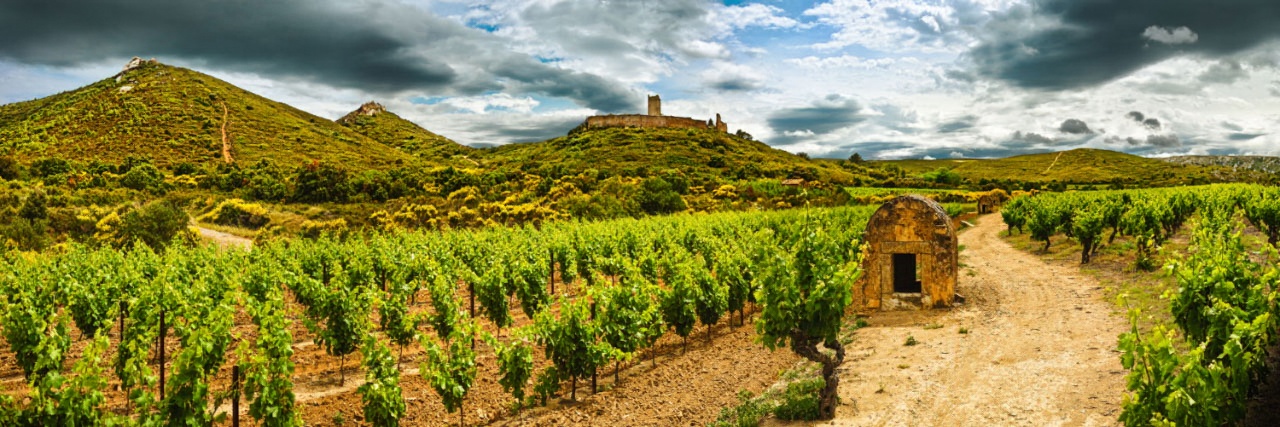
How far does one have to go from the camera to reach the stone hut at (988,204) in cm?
6031

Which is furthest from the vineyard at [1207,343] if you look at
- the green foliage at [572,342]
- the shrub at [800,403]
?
the green foliage at [572,342]

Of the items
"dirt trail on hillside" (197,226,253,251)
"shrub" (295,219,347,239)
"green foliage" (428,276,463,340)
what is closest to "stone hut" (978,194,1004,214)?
"shrub" (295,219,347,239)

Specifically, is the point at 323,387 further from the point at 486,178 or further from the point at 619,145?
the point at 619,145

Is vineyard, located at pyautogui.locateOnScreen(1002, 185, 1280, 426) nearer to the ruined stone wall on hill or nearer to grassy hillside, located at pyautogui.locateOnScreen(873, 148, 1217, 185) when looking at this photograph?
the ruined stone wall on hill

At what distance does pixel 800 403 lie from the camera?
35.4ft

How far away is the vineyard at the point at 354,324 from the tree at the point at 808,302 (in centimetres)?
3

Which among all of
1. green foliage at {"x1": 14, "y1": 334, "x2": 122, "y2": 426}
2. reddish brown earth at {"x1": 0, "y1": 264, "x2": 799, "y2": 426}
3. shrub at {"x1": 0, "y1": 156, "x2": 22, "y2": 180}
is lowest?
reddish brown earth at {"x1": 0, "y1": 264, "x2": 799, "y2": 426}

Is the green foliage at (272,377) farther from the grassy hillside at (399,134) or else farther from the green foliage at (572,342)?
the grassy hillside at (399,134)

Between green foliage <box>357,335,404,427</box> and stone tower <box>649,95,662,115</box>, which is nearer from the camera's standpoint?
green foliage <box>357,335,404,427</box>

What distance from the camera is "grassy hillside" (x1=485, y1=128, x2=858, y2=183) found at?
84.1 m

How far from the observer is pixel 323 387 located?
44.5 feet

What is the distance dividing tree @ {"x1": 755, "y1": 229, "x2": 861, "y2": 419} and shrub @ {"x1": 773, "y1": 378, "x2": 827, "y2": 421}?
190mm

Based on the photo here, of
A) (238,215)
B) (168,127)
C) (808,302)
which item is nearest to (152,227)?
(238,215)

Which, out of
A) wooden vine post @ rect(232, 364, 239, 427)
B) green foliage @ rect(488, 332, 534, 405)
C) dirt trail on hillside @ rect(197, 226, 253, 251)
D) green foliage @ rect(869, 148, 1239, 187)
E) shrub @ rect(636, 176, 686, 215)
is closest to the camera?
wooden vine post @ rect(232, 364, 239, 427)
